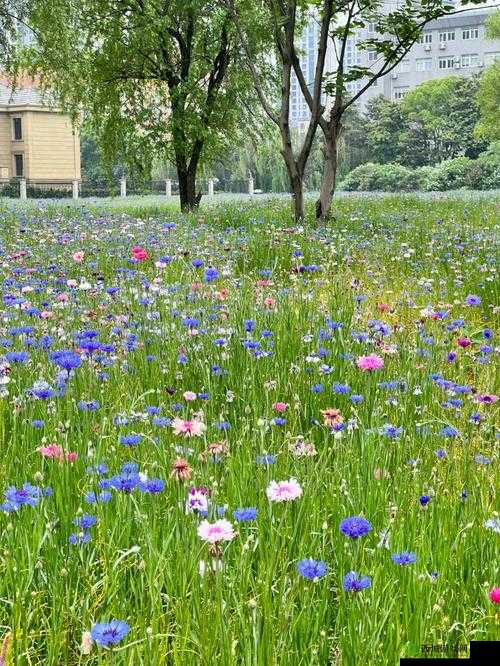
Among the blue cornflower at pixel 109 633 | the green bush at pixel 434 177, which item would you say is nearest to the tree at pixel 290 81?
the blue cornflower at pixel 109 633

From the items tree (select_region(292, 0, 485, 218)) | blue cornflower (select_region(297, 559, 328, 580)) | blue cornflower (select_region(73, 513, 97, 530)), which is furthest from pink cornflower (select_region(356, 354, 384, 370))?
tree (select_region(292, 0, 485, 218))

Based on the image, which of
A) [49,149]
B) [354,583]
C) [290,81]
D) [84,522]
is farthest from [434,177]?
[354,583]

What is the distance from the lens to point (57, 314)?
4.92 meters

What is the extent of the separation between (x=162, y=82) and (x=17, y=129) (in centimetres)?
4693

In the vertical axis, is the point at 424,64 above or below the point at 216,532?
above

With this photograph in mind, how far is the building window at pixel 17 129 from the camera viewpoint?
62.4 metres

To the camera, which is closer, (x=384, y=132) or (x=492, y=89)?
(x=492, y=89)

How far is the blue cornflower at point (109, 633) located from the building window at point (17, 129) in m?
65.6

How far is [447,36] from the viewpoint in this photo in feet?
383

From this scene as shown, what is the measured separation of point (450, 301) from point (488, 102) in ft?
151

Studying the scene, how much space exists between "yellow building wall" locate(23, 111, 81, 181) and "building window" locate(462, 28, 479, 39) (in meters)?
75.7

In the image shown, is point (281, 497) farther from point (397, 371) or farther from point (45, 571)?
point (397, 371)

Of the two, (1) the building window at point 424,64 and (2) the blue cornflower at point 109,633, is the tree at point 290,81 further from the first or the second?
(1) the building window at point 424,64

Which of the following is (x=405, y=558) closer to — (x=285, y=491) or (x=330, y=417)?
(x=285, y=491)
